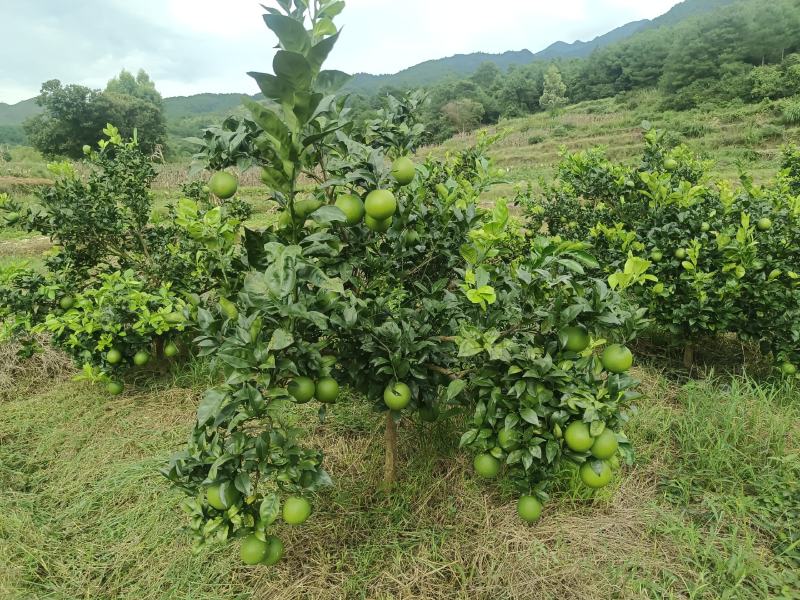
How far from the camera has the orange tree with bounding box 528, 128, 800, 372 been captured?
2838mm

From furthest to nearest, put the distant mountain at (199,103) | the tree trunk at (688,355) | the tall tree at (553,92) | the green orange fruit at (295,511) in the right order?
1. the distant mountain at (199,103)
2. the tall tree at (553,92)
3. the tree trunk at (688,355)
4. the green orange fruit at (295,511)

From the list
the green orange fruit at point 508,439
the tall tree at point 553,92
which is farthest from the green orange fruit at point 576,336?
the tall tree at point 553,92

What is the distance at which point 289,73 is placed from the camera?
1199 millimetres

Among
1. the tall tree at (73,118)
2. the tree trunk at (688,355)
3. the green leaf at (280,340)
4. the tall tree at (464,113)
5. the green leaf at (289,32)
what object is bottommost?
the tree trunk at (688,355)

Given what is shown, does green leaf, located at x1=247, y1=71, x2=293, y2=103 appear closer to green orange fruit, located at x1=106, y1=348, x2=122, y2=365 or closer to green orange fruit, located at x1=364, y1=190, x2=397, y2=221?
green orange fruit, located at x1=364, y1=190, x2=397, y2=221

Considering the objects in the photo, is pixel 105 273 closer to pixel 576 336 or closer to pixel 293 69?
pixel 293 69

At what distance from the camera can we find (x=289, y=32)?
1.22 metres

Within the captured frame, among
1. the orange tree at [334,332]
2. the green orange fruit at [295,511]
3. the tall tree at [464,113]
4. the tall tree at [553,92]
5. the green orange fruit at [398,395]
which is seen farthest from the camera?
the tall tree at [553,92]

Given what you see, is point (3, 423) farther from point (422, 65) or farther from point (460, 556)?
point (422, 65)

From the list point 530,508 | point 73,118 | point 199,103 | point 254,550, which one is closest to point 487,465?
point 530,508

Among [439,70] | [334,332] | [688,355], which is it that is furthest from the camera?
[439,70]

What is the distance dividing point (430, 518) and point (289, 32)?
1996mm

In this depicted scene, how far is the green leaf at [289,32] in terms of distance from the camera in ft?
3.89

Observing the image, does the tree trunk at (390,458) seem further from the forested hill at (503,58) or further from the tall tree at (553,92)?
the forested hill at (503,58)
